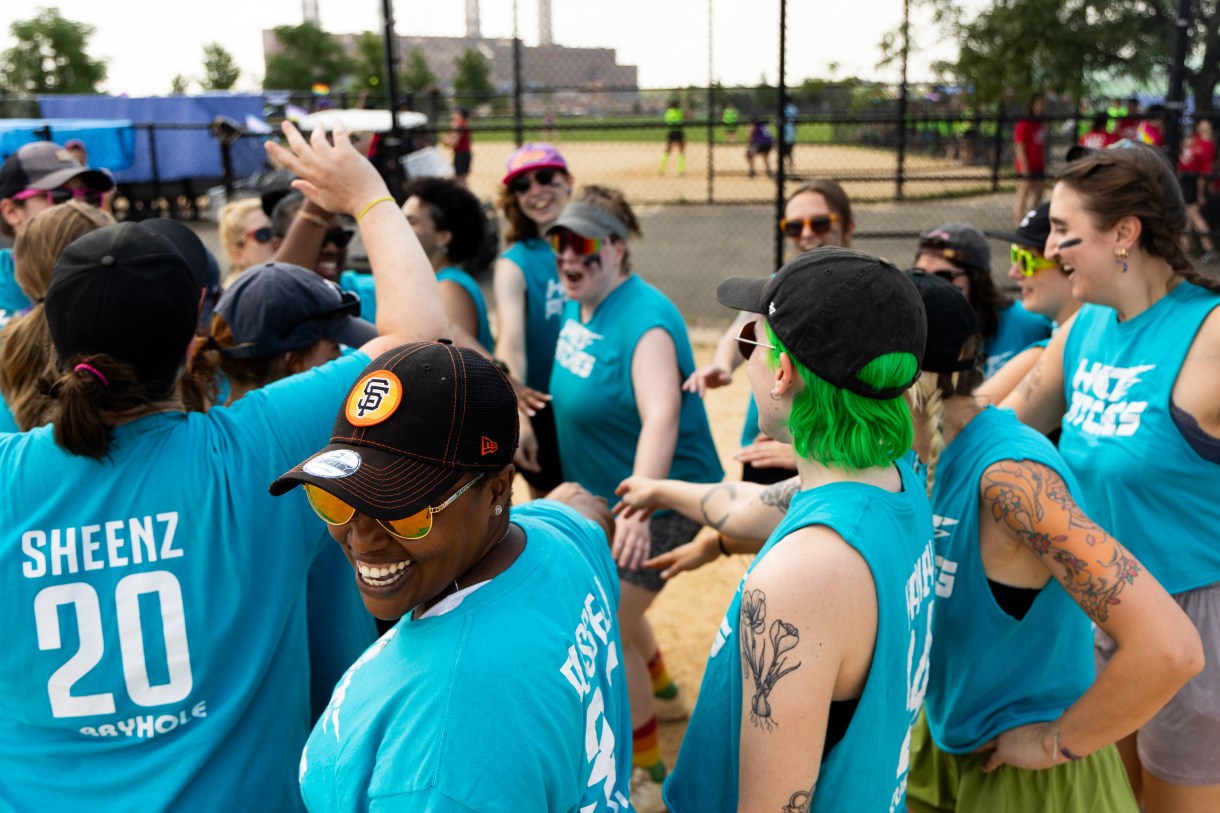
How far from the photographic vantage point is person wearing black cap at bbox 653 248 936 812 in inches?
62.3

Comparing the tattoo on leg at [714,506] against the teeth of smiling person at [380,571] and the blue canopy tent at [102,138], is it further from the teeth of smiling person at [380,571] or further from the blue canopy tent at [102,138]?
the blue canopy tent at [102,138]

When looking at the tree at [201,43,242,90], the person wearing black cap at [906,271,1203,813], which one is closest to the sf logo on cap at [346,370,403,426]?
the person wearing black cap at [906,271,1203,813]

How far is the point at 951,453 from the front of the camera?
218 cm

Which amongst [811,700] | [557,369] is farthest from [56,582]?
[557,369]

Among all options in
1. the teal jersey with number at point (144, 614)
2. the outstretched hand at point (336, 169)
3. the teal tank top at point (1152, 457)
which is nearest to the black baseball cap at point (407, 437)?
the teal jersey with number at point (144, 614)

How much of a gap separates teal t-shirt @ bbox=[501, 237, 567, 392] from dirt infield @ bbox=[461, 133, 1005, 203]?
29.0 ft

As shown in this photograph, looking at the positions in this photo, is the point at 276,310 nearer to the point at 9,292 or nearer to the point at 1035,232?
the point at 9,292

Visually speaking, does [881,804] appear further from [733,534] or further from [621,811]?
[733,534]

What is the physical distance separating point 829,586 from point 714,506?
103cm

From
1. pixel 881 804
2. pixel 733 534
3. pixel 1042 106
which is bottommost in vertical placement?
pixel 881 804

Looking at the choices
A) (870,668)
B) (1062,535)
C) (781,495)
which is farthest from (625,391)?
(870,668)

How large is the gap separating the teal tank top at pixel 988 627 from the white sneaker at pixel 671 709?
2.21 metres

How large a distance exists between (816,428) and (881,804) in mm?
679

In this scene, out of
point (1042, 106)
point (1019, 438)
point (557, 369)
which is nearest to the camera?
point (1019, 438)
